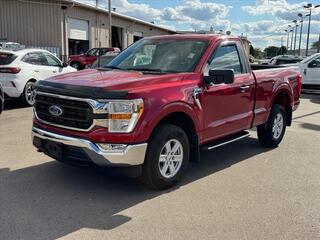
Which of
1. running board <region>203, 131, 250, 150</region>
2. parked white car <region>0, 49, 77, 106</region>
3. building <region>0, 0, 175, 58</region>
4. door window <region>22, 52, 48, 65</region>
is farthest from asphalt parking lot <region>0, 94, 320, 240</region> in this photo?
building <region>0, 0, 175, 58</region>

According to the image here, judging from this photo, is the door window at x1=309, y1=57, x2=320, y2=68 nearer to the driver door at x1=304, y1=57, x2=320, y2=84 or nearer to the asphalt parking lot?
the driver door at x1=304, y1=57, x2=320, y2=84

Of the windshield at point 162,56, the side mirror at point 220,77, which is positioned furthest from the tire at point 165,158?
the windshield at point 162,56

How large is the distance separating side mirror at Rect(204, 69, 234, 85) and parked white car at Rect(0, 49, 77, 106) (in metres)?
6.76

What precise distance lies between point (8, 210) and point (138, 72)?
2.37m

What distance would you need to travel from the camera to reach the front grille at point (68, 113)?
476cm

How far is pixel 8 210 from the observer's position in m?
4.57

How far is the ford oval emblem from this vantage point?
5.02 metres

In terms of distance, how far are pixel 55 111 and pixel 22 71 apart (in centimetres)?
713

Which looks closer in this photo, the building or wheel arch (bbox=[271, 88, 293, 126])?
wheel arch (bbox=[271, 88, 293, 126])

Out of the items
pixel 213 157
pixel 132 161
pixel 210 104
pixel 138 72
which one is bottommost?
pixel 213 157

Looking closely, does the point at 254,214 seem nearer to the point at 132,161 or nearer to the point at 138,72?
the point at 132,161

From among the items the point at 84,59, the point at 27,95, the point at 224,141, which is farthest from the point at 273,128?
the point at 84,59

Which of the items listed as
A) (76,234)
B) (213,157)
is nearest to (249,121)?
(213,157)

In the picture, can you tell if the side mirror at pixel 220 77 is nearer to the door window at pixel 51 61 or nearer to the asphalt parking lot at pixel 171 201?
the asphalt parking lot at pixel 171 201
